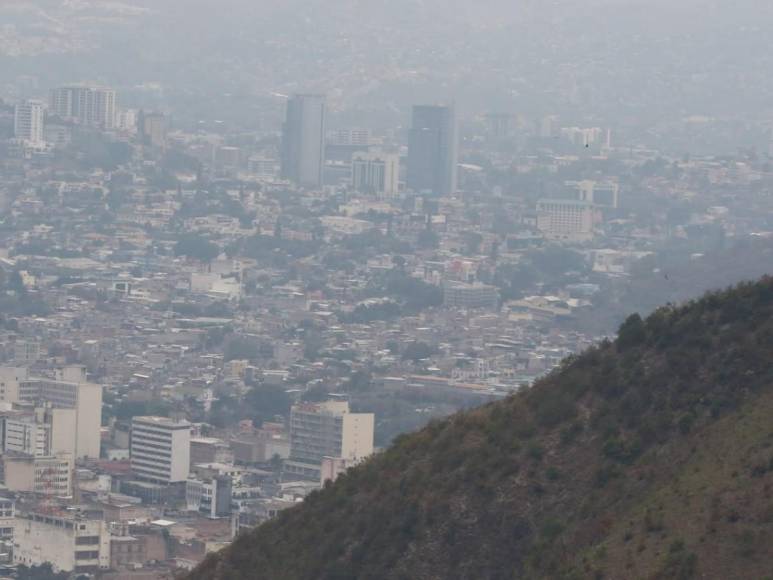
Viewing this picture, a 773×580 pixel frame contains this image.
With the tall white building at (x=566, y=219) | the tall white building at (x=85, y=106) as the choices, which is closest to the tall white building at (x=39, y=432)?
the tall white building at (x=566, y=219)

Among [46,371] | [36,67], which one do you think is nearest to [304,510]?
[46,371]

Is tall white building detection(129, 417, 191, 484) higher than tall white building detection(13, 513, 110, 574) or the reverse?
the reverse

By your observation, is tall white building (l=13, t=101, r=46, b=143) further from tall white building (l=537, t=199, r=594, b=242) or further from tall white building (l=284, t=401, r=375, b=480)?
tall white building (l=284, t=401, r=375, b=480)

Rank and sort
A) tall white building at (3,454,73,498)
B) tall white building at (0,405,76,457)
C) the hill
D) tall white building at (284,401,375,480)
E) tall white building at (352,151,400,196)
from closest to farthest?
1. the hill
2. tall white building at (3,454,73,498)
3. tall white building at (284,401,375,480)
4. tall white building at (0,405,76,457)
5. tall white building at (352,151,400,196)

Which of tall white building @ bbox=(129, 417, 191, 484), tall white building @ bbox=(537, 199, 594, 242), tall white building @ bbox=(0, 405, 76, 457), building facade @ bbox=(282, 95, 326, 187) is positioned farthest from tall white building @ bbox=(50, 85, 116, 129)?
tall white building @ bbox=(129, 417, 191, 484)

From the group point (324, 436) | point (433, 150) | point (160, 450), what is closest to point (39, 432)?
point (160, 450)

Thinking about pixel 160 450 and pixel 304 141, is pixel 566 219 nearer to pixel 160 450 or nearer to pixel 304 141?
pixel 304 141

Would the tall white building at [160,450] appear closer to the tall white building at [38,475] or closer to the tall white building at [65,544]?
the tall white building at [38,475]
